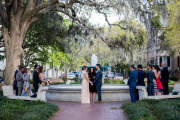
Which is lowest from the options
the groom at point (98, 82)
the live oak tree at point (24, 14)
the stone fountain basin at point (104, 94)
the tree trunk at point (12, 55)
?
the stone fountain basin at point (104, 94)

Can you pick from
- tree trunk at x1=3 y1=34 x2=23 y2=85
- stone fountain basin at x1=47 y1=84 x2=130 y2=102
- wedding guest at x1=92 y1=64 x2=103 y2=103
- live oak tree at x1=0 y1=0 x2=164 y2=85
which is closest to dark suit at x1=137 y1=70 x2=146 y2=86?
stone fountain basin at x1=47 y1=84 x2=130 y2=102

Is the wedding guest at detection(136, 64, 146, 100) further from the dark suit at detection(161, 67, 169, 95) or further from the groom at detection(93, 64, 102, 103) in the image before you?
the groom at detection(93, 64, 102, 103)

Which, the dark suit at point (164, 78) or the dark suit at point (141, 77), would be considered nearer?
the dark suit at point (141, 77)

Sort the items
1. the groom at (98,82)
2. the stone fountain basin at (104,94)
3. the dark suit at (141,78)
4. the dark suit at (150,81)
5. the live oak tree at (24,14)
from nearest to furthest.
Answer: the dark suit at (150,81)
the dark suit at (141,78)
the groom at (98,82)
the stone fountain basin at (104,94)
the live oak tree at (24,14)

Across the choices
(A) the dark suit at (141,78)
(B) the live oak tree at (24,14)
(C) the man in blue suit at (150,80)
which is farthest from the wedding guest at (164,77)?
(B) the live oak tree at (24,14)

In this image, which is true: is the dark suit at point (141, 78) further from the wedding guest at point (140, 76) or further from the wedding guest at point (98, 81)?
the wedding guest at point (98, 81)

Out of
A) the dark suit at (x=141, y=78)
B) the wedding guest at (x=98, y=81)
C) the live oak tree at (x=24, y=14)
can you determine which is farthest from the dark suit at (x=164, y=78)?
the live oak tree at (x=24, y=14)

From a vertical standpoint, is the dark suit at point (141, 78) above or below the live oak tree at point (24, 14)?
below

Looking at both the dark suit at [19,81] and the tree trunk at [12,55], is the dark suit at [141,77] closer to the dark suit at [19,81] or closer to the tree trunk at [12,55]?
the dark suit at [19,81]

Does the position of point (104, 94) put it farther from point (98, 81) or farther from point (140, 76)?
point (140, 76)

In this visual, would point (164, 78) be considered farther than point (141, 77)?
Yes

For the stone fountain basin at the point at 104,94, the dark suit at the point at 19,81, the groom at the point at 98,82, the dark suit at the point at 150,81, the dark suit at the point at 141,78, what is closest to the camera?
the dark suit at the point at 150,81

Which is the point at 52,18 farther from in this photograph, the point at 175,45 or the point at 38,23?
the point at 175,45

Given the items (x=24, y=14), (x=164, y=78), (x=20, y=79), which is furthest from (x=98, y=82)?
(x=24, y=14)
